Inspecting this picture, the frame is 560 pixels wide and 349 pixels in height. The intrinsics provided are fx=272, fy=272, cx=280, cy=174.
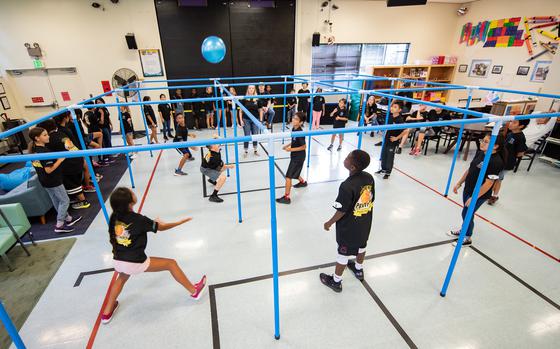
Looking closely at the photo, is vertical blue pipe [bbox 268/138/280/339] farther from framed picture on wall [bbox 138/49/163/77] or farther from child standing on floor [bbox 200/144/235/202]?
framed picture on wall [bbox 138/49/163/77]

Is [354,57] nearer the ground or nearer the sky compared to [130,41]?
nearer the ground

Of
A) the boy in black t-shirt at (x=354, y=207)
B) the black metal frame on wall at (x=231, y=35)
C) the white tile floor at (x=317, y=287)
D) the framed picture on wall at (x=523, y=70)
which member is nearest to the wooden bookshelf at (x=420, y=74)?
the framed picture on wall at (x=523, y=70)

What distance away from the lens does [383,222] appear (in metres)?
4.32

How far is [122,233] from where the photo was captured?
2.35 metres

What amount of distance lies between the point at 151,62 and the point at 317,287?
9204mm

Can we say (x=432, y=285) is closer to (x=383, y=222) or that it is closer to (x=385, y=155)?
(x=383, y=222)

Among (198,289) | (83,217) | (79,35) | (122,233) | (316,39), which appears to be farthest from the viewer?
(316,39)

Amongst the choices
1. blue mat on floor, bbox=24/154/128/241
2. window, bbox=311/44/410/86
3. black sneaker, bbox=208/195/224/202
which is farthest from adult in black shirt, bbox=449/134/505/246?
window, bbox=311/44/410/86

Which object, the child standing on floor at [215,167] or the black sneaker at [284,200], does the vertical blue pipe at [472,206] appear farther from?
the child standing on floor at [215,167]

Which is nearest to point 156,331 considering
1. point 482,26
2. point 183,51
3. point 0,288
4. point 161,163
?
point 0,288

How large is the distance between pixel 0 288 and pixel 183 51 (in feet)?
27.1

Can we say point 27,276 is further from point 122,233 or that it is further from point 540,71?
point 540,71

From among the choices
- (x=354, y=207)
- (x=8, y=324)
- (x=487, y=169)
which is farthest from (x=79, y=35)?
(x=487, y=169)

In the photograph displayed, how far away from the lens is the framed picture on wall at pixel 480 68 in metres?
9.84
